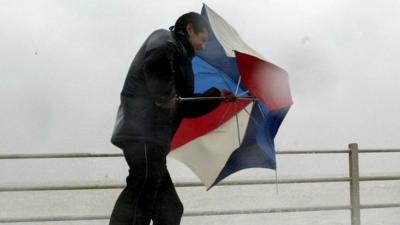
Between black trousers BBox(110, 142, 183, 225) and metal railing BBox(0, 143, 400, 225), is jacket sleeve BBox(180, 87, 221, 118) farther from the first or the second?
metal railing BBox(0, 143, 400, 225)

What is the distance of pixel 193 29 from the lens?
105 inches

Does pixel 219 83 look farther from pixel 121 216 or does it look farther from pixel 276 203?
pixel 276 203

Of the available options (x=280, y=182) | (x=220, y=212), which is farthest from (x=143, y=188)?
(x=280, y=182)

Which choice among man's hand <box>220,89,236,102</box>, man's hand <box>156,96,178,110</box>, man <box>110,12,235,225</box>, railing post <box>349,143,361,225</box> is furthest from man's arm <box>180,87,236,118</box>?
railing post <box>349,143,361,225</box>

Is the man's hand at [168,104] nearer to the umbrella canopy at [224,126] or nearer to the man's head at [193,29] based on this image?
the man's head at [193,29]

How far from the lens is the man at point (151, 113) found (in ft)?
8.11

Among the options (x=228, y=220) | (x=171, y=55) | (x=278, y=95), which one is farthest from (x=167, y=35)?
(x=228, y=220)

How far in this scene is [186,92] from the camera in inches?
111

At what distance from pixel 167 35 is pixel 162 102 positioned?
0.96ft

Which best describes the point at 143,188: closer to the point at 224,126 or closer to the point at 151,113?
the point at 151,113

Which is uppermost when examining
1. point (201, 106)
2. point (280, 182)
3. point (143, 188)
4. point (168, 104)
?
point (168, 104)

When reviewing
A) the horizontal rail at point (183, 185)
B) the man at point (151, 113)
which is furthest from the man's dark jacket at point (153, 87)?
the horizontal rail at point (183, 185)

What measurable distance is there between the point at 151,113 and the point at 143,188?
1.07ft

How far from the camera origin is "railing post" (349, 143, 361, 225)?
460 centimetres
